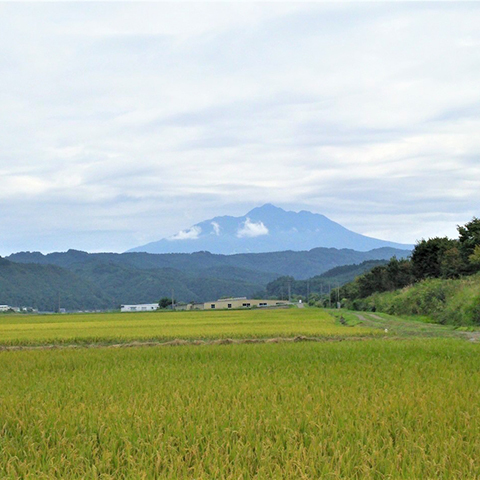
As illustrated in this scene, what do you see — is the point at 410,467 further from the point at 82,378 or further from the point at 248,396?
the point at 82,378

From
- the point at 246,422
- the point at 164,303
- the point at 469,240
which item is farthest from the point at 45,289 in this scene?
the point at 246,422

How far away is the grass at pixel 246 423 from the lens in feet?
17.7

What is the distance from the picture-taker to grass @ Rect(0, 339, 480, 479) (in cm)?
539

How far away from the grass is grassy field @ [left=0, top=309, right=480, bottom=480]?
20mm

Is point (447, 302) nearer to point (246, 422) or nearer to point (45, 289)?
point (246, 422)

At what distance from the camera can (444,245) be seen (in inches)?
2783

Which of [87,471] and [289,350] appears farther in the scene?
[289,350]

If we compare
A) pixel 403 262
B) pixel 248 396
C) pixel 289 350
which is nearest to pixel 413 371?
pixel 248 396

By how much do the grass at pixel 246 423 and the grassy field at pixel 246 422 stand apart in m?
0.02

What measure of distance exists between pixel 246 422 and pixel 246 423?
4cm

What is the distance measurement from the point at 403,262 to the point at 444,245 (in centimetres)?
1353

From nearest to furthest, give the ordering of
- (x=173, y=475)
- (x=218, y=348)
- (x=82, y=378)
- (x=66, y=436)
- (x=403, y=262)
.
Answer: (x=173, y=475), (x=66, y=436), (x=82, y=378), (x=218, y=348), (x=403, y=262)

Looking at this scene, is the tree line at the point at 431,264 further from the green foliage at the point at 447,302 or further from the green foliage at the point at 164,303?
the green foliage at the point at 164,303

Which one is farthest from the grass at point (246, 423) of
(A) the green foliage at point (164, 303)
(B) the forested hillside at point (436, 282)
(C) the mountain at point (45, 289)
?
(C) the mountain at point (45, 289)
